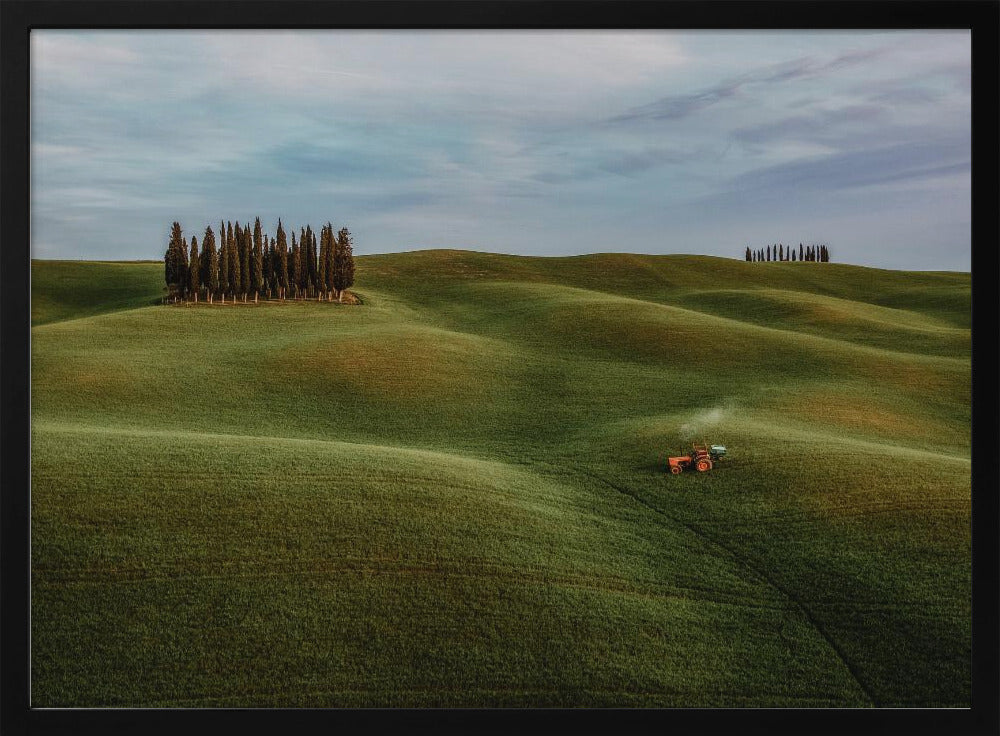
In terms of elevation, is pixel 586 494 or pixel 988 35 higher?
pixel 988 35

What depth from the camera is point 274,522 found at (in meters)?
6.57

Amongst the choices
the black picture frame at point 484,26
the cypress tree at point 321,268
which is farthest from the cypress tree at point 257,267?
the black picture frame at point 484,26

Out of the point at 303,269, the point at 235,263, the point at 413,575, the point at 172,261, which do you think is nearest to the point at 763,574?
the point at 413,575

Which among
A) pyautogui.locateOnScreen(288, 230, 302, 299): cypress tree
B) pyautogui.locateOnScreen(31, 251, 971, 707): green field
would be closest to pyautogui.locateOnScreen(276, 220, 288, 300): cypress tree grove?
pyautogui.locateOnScreen(288, 230, 302, 299): cypress tree

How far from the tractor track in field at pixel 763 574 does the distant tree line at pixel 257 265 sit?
16.0ft

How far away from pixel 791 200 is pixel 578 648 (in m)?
4.92

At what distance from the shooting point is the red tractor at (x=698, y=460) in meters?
9.53

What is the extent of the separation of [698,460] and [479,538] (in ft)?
13.0

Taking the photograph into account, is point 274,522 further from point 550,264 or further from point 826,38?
point 550,264

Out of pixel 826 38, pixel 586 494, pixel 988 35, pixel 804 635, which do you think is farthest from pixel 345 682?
pixel 988 35

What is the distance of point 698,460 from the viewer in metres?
9.60

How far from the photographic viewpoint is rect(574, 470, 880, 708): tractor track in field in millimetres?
4824

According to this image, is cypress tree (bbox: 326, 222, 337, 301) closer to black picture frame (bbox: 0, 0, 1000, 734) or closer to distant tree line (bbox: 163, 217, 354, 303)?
distant tree line (bbox: 163, 217, 354, 303)

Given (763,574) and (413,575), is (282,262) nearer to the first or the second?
(413,575)
